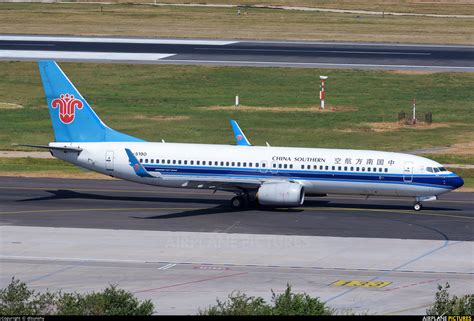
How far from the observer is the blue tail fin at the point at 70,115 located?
60188mm

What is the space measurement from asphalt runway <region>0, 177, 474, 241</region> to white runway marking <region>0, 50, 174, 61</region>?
49.0 m

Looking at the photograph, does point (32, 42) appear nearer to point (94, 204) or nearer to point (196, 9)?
point (196, 9)

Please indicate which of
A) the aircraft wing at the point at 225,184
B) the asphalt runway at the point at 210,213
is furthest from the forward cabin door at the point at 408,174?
the aircraft wing at the point at 225,184

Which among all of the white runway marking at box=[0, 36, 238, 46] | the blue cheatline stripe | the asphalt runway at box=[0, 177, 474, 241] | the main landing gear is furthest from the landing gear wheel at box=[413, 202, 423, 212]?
the white runway marking at box=[0, 36, 238, 46]

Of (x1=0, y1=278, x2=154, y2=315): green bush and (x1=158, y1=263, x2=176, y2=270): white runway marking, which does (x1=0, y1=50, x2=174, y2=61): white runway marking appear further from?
(x1=0, y1=278, x2=154, y2=315): green bush

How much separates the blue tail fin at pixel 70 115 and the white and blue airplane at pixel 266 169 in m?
0.15

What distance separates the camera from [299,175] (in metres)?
57.3

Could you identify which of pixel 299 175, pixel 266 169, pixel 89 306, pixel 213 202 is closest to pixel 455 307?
pixel 89 306

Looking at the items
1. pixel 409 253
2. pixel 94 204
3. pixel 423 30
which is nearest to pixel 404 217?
pixel 409 253

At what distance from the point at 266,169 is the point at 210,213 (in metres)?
3.90

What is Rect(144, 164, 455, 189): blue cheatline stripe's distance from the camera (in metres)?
→ 56.7

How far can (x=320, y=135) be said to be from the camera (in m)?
84.5

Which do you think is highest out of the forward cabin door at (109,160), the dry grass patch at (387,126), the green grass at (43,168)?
the dry grass patch at (387,126)

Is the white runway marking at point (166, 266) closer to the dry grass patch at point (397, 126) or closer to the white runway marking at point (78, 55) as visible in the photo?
the dry grass patch at point (397, 126)
